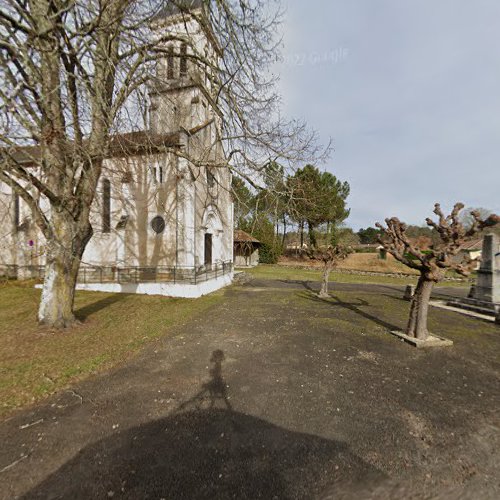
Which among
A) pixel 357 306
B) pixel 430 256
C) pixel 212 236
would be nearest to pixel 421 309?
pixel 430 256

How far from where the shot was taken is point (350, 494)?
7.61 feet

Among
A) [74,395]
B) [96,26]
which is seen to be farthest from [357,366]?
[96,26]

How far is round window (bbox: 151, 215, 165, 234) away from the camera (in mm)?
14484

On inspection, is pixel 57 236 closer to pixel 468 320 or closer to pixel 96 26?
pixel 96 26

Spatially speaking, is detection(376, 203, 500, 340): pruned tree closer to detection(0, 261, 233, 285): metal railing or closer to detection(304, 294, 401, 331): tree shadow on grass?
detection(304, 294, 401, 331): tree shadow on grass

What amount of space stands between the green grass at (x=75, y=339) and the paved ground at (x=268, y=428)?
0.55 meters

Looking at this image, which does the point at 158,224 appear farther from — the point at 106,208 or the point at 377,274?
the point at 377,274

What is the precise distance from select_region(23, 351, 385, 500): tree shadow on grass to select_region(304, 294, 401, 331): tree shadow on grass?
5.83 m

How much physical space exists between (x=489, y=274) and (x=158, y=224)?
16621mm

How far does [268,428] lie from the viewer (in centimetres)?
318

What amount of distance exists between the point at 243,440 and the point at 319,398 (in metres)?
1.50

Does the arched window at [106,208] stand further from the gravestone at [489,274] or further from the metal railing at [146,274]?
the gravestone at [489,274]

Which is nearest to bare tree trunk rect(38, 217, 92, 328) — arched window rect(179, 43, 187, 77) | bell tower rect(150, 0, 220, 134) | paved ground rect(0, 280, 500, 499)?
paved ground rect(0, 280, 500, 499)

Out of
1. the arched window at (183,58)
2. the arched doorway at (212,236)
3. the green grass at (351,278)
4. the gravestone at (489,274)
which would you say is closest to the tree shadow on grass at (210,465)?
the arched window at (183,58)
